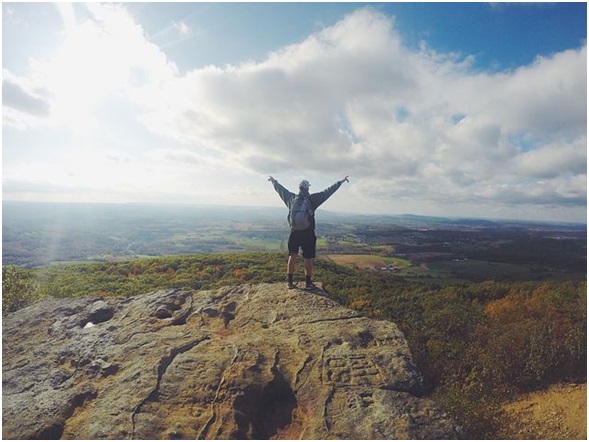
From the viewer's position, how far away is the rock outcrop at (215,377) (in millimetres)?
4949

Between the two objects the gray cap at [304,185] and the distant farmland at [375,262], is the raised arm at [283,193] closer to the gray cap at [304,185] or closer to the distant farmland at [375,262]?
the gray cap at [304,185]

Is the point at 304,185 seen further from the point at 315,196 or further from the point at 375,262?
the point at 375,262

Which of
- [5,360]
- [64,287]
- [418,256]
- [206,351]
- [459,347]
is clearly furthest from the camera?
[418,256]

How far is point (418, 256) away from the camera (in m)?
47.6

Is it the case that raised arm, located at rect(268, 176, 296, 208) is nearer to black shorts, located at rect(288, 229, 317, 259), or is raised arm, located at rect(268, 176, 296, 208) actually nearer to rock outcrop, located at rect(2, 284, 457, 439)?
black shorts, located at rect(288, 229, 317, 259)

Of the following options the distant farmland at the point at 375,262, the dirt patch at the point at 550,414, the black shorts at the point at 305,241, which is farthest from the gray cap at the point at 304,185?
the distant farmland at the point at 375,262

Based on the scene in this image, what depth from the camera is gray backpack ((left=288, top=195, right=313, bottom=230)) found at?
29.0 ft

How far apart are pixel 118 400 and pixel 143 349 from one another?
4.23 ft

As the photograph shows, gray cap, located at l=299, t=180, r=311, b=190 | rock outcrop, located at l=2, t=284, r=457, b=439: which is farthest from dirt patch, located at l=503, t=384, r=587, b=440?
gray cap, located at l=299, t=180, r=311, b=190

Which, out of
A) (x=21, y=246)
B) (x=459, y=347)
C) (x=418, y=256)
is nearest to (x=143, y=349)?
(x=459, y=347)

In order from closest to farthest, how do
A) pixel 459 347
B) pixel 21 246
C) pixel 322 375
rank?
pixel 322 375, pixel 459 347, pixel 21 246

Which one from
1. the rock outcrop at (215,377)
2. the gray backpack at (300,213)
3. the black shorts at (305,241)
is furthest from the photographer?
the black shorts at (305,241)

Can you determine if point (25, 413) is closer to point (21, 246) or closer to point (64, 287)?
point (64, 287)

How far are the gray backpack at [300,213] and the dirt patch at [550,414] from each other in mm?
5448
